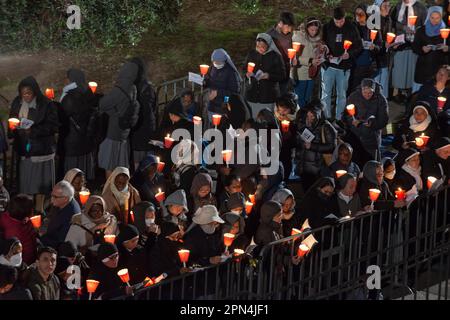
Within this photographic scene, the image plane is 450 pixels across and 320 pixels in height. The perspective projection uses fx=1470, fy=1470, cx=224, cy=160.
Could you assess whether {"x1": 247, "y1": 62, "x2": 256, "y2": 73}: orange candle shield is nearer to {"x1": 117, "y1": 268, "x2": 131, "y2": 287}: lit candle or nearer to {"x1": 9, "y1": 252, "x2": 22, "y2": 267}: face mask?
{"x1": 117, "y1": 268, "x2": 131, "y2": 287}: lit candle

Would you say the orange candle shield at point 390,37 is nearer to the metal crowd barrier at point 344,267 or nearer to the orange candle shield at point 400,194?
the metal crowd barrier at point 344,267

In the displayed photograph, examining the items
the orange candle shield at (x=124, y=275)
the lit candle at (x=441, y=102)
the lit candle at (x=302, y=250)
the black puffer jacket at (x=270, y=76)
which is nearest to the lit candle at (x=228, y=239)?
the lit candle at (x=302, y=250)

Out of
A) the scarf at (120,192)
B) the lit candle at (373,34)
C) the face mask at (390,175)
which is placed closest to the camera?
the scarf at (120,192)

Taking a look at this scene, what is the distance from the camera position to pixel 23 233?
48.7 ft

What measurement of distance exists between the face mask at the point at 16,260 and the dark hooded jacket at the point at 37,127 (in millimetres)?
3817

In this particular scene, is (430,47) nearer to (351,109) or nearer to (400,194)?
(351,109)

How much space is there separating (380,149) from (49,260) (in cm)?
693

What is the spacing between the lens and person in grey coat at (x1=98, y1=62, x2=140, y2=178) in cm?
1816

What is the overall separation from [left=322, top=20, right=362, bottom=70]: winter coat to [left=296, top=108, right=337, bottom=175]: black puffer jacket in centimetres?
242

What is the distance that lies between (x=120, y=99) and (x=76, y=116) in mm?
605

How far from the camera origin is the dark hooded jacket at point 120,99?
1814 cm

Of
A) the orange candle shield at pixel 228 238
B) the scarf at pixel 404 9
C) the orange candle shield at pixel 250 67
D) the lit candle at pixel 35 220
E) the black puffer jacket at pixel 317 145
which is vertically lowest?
the black puffer jacket at pixel 317 145
